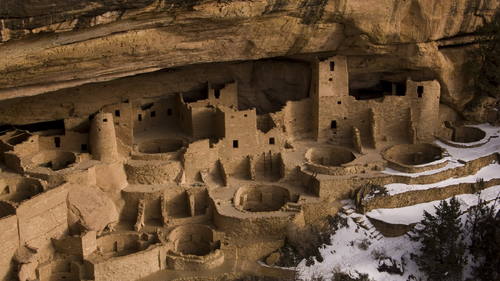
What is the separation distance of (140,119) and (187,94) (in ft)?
6.36

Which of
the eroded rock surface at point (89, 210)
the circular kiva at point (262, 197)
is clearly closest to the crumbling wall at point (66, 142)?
the eroded rock surface at point (89, 210)

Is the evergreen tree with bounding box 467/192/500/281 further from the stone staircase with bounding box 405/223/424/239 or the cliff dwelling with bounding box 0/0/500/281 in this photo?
the stone staircase with bounding box 405/223/424/239

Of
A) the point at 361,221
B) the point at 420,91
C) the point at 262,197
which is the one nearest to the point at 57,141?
the point at 262,197

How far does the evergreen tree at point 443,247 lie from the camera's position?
70.3 ft

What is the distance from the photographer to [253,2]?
2039 cm

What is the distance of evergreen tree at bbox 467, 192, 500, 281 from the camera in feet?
70.2

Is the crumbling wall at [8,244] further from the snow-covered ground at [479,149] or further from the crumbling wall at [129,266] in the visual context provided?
the snow-covered ground at [479,149]

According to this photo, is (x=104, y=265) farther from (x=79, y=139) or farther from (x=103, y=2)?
(x=103, y=2)

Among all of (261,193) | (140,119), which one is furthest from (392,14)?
(140,119)

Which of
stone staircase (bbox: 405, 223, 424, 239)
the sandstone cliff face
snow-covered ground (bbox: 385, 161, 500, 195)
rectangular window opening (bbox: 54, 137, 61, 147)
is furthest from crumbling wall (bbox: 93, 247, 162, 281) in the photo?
snow-covered ground (bbox: 385, 161, 500, 195)

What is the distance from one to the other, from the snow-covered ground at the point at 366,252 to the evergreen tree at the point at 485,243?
14.7 inches

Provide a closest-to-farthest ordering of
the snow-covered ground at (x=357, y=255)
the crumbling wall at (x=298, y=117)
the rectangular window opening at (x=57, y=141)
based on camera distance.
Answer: the snow-covered ground at (x=357, y=255), the rectangular window opening at (x=57, y=141), the crumbling wall at (x=298, y=117)

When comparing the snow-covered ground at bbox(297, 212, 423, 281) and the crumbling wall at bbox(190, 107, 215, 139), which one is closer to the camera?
the snow-covered ground at bbox(297, 212, 423, 281)

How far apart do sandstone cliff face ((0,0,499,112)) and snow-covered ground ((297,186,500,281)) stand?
5510 mm
